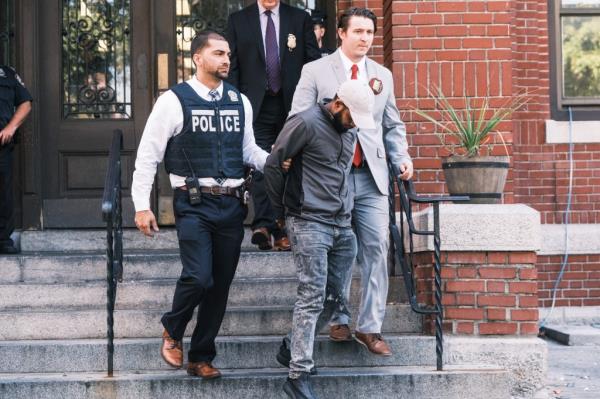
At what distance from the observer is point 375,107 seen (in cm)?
634

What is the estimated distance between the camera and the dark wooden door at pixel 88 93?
8.95 metres

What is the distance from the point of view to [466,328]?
685 cm

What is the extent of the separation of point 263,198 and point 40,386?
218 centimetres

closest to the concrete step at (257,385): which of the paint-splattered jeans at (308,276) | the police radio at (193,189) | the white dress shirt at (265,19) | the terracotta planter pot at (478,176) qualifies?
the paint-splattered jeans at (308,276)

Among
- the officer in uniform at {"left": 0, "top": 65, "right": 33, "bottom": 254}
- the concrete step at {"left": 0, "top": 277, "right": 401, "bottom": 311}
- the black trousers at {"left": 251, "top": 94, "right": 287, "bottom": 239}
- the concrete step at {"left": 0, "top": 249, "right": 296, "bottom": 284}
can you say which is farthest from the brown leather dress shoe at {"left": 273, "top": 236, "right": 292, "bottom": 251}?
the officer in uniform at {"left": 0, "top": 65, "right": 33, "bottom": 254}

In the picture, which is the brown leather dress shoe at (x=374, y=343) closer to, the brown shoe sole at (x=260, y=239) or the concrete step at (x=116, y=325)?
the concrete step at (x=116, y=325)

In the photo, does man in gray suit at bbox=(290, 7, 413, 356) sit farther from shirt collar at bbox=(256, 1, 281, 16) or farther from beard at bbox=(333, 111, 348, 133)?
shirt collar at bbox=(256, 1, 281, 16)

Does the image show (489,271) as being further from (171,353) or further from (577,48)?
(577,48)

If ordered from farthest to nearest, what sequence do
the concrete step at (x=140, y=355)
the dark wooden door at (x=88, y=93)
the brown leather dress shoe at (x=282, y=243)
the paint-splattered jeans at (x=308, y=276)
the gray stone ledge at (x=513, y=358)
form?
the dark wooden door at (x=88, y=93), the brown leather dress shoe at (x=282, y=243), the gray stone ledge at (x=513, y=358), the concrete step at (x=140, y=355), the paint-splattered jeans at (x=308, y=276)

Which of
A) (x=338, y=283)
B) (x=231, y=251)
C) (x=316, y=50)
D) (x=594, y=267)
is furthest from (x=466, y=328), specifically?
(x=594, y=267)

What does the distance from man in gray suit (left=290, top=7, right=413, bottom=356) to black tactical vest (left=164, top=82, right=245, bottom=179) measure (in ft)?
1.60

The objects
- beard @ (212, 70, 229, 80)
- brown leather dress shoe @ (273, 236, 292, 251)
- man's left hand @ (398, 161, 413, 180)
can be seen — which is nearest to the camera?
beard @ (212, 70, 229, 80)

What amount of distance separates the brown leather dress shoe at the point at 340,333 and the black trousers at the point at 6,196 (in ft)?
10.4

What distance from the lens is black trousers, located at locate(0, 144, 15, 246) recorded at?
8.12m
